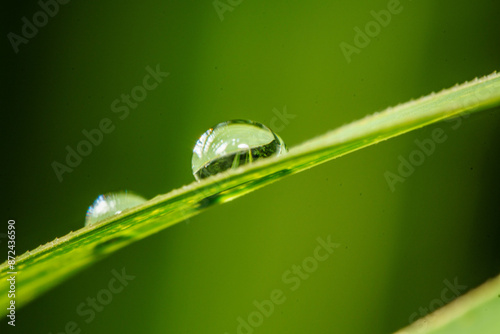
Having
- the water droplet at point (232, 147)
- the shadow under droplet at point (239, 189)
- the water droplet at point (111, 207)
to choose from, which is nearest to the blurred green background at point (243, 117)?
the water droplet at point (111, 207)

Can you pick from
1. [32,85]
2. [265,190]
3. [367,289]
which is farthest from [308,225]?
[32,85]

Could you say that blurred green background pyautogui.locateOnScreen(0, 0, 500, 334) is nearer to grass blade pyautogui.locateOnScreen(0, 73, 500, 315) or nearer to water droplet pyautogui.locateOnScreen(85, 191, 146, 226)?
water droplet pyautogui.locateOnScreen(85, 191, 146, 226)

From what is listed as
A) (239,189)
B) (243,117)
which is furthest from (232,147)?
(243,117)

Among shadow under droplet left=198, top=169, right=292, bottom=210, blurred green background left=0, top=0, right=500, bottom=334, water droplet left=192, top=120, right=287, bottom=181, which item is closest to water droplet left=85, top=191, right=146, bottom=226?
water droplet left=192, top=120, right=287, bottom=181

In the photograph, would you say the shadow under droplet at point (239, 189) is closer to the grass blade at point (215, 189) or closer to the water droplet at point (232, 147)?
the grass blade at point (215, 189)

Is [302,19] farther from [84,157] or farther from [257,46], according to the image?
[84,157]
